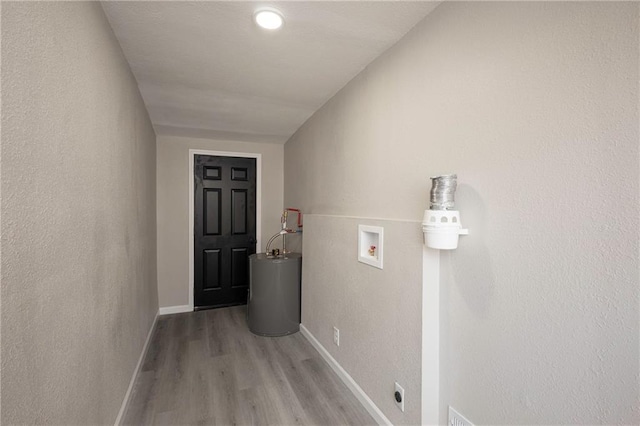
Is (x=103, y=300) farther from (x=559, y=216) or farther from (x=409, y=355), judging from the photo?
(x=559, y=216)

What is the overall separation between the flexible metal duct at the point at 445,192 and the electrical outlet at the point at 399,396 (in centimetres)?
102

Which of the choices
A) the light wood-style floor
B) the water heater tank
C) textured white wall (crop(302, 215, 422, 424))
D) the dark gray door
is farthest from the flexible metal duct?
the dark gray door

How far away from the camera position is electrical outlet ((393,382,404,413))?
152 cm

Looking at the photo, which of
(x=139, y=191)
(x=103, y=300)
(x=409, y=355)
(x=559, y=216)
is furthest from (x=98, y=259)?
(x=559, y=216)

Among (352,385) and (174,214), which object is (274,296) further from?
(174,214)

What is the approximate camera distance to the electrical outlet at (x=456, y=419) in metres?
1.23

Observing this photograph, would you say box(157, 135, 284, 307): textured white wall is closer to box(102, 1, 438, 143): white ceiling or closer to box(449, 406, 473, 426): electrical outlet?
box(102, 1, 438, 143): white ceiling

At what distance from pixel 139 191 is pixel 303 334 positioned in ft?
6.51

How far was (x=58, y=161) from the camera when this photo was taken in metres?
0.92

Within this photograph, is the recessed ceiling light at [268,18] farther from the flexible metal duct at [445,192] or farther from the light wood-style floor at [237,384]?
the light wood-style floor at [237,384]

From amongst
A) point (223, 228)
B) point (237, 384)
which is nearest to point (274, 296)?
point (237, 384)

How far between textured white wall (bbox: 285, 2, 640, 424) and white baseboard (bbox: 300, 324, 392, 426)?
27cm

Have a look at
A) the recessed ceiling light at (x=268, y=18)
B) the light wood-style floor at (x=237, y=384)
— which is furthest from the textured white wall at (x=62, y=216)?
the recessed ceiling light at (x=268, y=18)

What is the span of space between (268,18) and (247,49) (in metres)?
0.35
